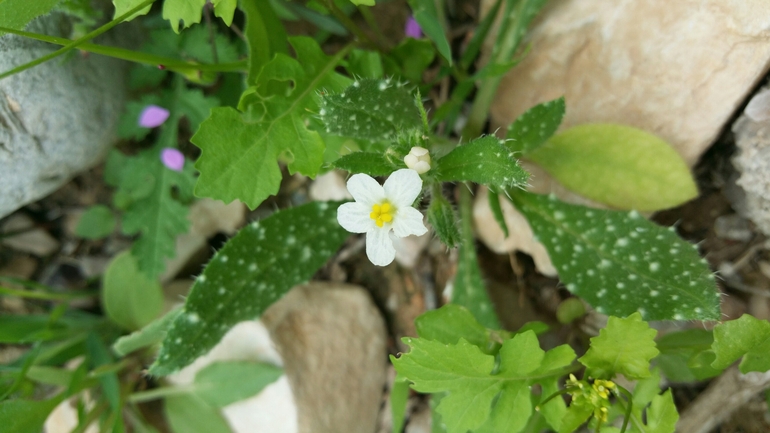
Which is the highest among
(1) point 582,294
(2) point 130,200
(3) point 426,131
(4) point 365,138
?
(3) point 426,131

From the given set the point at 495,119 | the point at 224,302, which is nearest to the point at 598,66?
the point at 495,119

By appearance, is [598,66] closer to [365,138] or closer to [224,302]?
[365,138]

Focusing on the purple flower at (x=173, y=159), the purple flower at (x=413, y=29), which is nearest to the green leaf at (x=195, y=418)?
the purple flower at (x=173, y=159)

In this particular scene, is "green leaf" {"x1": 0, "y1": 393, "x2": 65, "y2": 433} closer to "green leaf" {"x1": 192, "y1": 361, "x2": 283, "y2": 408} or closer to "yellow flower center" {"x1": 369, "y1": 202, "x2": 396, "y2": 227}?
"green leaf" {"x1": 192, "y1": 361, "x2": 283, "y2": 408}

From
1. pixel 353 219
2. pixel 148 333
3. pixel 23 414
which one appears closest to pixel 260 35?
pixel 353 219

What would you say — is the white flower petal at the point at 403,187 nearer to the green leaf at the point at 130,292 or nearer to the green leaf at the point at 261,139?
the green leaf at the point at 261,139
